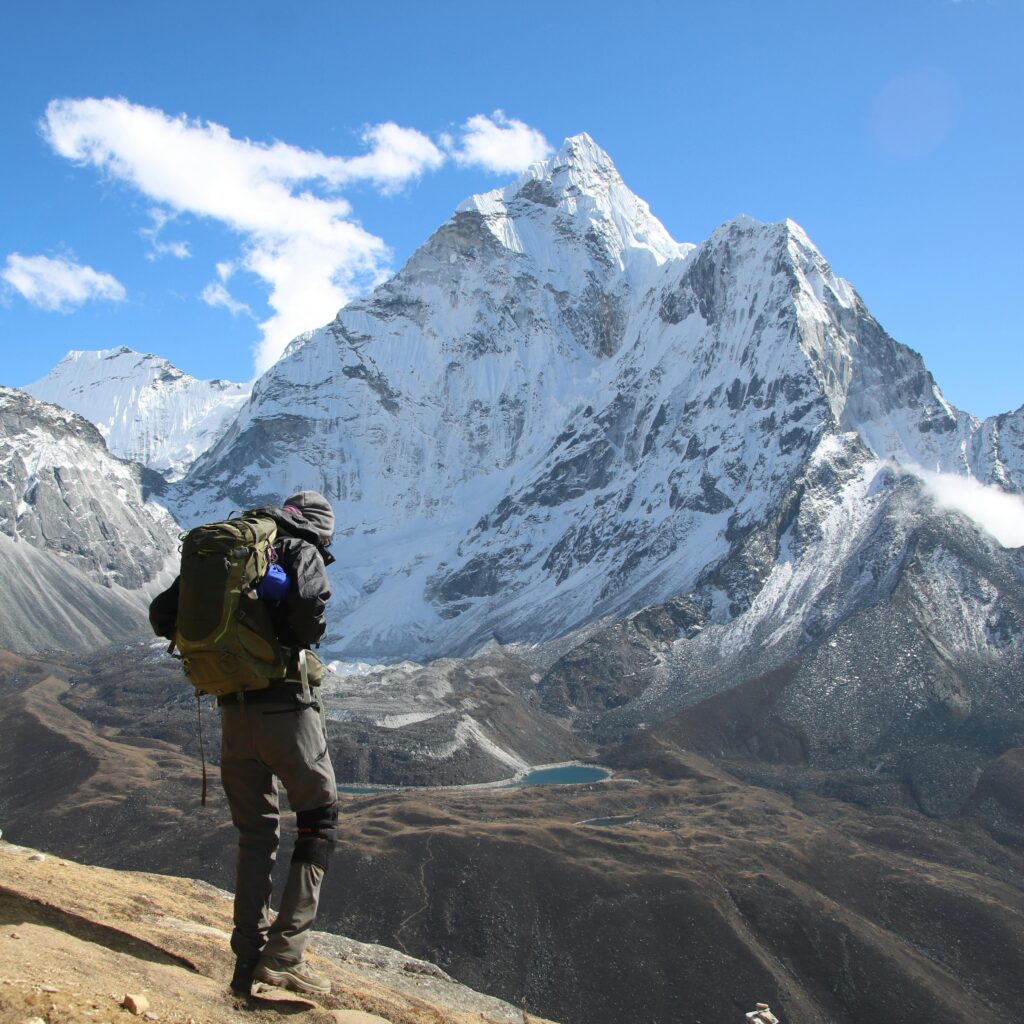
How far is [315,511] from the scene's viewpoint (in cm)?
934

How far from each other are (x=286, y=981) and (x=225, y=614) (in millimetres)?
3128

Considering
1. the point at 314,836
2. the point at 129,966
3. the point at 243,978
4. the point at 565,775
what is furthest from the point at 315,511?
the point at 565,775

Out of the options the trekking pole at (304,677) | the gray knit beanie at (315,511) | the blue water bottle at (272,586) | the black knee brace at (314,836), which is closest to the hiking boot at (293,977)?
the black knee brace at (314,836)

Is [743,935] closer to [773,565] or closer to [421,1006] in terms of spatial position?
[421,1006]

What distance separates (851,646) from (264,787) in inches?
5004

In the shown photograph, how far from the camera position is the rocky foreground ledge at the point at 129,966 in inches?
276

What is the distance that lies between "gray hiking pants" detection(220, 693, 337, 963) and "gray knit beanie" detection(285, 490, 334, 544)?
153cm

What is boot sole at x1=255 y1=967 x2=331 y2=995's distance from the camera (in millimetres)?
8367

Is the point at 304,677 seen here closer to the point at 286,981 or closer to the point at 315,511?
the point at 315,511

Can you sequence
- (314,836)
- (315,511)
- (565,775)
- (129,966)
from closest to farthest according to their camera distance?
(129,966), (314,836), (315,511), (565,775)

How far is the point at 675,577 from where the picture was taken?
185250mm

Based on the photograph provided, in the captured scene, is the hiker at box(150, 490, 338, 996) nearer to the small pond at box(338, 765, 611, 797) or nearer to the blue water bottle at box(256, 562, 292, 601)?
the blue water bottle at box(256, 562, 292, 601)

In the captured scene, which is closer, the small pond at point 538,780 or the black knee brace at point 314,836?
the black knee brace at point 314,836

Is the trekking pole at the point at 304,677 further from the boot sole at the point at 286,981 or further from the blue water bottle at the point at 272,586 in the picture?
the boot sole at the point at 286,981
